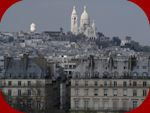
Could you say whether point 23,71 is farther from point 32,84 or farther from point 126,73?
point 126,73

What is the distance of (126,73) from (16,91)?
6501mm

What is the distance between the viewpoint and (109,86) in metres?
43.5

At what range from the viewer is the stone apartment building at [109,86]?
42688 mm

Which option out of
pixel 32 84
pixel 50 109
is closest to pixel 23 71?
pixel 32 84

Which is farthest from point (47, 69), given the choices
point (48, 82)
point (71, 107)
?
point (71, 107)

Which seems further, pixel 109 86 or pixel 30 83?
pixel 30 83

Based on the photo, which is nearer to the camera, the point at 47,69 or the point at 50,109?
the point at 50,109

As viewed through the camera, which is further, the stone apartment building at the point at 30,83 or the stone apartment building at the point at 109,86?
the stone apartment building at the point at 30,83

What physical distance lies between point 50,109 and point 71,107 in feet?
3.99

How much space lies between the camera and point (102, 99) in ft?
141

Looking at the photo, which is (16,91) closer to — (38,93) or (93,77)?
(38,93)

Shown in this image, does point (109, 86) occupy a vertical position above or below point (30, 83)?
below

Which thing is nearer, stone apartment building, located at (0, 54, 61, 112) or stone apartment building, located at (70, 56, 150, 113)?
stone apartment building, located at (70, 56, 150, 113)

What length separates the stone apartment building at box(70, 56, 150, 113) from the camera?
140 feet
